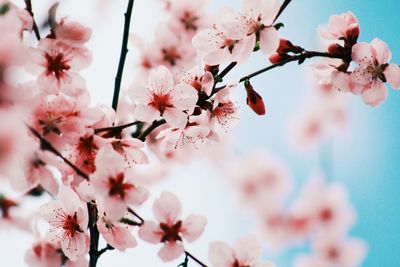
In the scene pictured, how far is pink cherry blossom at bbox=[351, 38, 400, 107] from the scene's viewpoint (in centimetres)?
142

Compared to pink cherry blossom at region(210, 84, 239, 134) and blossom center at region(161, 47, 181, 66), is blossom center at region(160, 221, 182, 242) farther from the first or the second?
blossom center at region(161, 47, 181, 66)

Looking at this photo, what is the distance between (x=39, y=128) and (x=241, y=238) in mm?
621

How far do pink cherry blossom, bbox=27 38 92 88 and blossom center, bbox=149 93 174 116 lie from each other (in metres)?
0.20

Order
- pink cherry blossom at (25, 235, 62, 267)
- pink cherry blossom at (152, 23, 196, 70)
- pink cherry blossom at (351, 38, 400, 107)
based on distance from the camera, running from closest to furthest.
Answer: pink cherry blossom at (351, 38, 400, 107) < pink cherry blossom at (25, 235, 62, 267) < pink cherry blossom at (152, 23, 196, 70)

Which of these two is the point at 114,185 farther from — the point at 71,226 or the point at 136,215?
the point at 71,226

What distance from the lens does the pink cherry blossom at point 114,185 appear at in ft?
3.76

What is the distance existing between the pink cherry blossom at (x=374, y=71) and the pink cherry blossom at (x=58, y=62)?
0.78 metres

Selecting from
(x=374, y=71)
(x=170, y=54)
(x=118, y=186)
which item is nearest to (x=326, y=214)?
(x=170, y=54)

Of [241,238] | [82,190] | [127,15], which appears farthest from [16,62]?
[241,238]

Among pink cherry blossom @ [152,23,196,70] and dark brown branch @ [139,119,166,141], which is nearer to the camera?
dark brown branch @ [139,119,166,141]

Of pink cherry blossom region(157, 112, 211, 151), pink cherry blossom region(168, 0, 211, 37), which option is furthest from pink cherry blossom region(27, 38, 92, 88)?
pink cherry blossom region(168, 0, 211, 37)

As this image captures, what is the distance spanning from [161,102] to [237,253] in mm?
474

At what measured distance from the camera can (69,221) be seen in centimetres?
136

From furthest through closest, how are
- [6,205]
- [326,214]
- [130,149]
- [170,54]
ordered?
[326,214] < [170,54] < [6,205] < [130,149]
